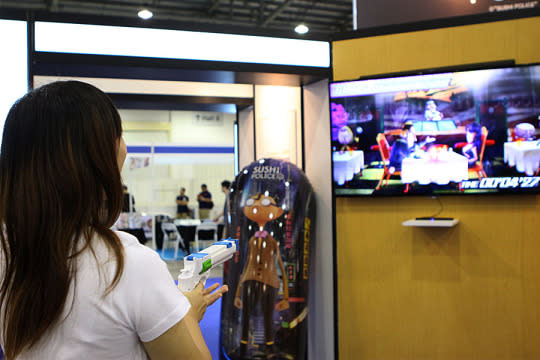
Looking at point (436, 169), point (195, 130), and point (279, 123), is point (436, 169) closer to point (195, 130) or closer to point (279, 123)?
point (279, 123)

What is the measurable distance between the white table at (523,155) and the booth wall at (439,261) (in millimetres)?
228

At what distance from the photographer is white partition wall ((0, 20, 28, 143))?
2.42 meters

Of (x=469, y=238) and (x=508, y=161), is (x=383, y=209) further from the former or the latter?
(x=508, y=161)

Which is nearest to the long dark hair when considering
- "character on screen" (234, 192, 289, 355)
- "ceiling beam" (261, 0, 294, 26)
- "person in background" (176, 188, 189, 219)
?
"character on screen" (234, 192, 289, 355)

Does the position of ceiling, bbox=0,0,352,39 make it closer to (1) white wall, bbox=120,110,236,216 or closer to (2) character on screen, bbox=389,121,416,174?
(1) white wall, bbox=120,110,236,216

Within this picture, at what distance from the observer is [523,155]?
2.77 meters

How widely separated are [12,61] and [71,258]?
2126 millimetres

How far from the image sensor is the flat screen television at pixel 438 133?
279cm

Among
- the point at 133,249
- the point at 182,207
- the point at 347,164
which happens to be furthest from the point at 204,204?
the point at 133,249

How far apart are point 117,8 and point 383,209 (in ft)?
26.0

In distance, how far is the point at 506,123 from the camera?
111 inches

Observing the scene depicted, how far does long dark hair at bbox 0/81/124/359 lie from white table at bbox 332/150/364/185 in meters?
2.48

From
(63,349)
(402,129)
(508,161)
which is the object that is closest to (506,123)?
(508,161)

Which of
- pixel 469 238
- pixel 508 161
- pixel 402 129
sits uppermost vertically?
pixel 402 129
